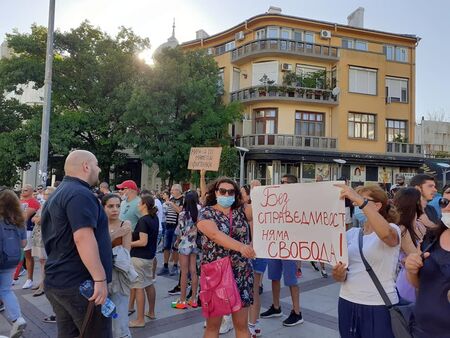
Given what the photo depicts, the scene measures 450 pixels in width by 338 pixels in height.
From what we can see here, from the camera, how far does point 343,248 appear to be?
9.48ft

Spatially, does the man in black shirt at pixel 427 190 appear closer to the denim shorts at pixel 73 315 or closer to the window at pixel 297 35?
the denim shorts at pixel 73 315

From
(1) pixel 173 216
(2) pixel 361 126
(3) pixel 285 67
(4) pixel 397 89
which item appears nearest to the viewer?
(1) pixel 173 216

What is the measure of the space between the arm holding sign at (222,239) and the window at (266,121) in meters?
24.0

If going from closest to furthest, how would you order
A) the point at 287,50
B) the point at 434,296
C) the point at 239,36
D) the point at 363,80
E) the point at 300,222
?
the point at 434,296 → the point at 300,222 → the point at 287,50 → the point at 363,80 → the point at 239,36

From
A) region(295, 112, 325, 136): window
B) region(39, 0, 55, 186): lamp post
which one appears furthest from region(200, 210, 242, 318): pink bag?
region(295, 112, 325, 136): window

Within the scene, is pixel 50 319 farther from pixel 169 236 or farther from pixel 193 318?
pixel 169 236

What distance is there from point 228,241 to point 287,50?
83.5ft

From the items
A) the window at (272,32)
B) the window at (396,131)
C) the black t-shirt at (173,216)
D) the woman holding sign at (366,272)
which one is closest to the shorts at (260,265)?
the woman holding sign at (366,272)

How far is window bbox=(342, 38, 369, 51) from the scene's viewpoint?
2945 cm

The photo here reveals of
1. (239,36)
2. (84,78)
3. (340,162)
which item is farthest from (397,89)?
(84,78)

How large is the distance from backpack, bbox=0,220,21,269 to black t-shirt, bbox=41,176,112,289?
201 centimetres

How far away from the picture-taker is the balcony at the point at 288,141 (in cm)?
2623

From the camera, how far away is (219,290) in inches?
133

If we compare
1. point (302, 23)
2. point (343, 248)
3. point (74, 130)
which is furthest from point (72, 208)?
point (302, 23)
